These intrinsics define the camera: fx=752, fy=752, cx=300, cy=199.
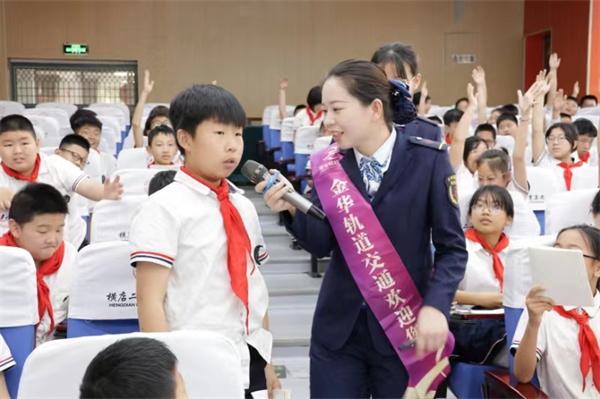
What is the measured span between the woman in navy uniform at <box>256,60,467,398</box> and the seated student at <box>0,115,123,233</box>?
1735mm

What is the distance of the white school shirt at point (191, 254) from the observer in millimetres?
1752

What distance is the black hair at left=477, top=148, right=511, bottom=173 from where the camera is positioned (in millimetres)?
4012

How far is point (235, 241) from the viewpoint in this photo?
1.85m

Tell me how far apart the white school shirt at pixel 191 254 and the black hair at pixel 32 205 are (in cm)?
106

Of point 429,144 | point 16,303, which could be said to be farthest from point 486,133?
point 16,303

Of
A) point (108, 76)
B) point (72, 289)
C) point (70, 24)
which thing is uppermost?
point (70, 24)

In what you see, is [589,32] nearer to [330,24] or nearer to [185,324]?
[330,24]

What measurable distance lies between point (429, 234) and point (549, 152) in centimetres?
372

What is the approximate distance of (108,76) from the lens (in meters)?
12.7

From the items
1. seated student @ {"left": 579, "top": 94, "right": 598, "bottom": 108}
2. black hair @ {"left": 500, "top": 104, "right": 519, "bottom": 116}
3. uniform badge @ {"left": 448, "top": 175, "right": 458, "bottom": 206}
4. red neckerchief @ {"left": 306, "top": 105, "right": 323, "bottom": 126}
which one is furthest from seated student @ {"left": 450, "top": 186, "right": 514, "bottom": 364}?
seated student @ {"left": 579, "top": 94, "right": 598, "bottom": 108}

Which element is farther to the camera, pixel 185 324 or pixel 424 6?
pixel 424 6

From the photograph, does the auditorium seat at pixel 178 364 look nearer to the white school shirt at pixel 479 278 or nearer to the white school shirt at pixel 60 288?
the white school shirt at pixel 60 288

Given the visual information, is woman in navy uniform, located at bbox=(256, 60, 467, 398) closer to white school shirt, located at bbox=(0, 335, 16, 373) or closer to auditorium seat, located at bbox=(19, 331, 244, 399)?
auditorium seat, located at bbox=(19, 331, 244, 399)

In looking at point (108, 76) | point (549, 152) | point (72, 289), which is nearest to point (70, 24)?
point (108, 76)
